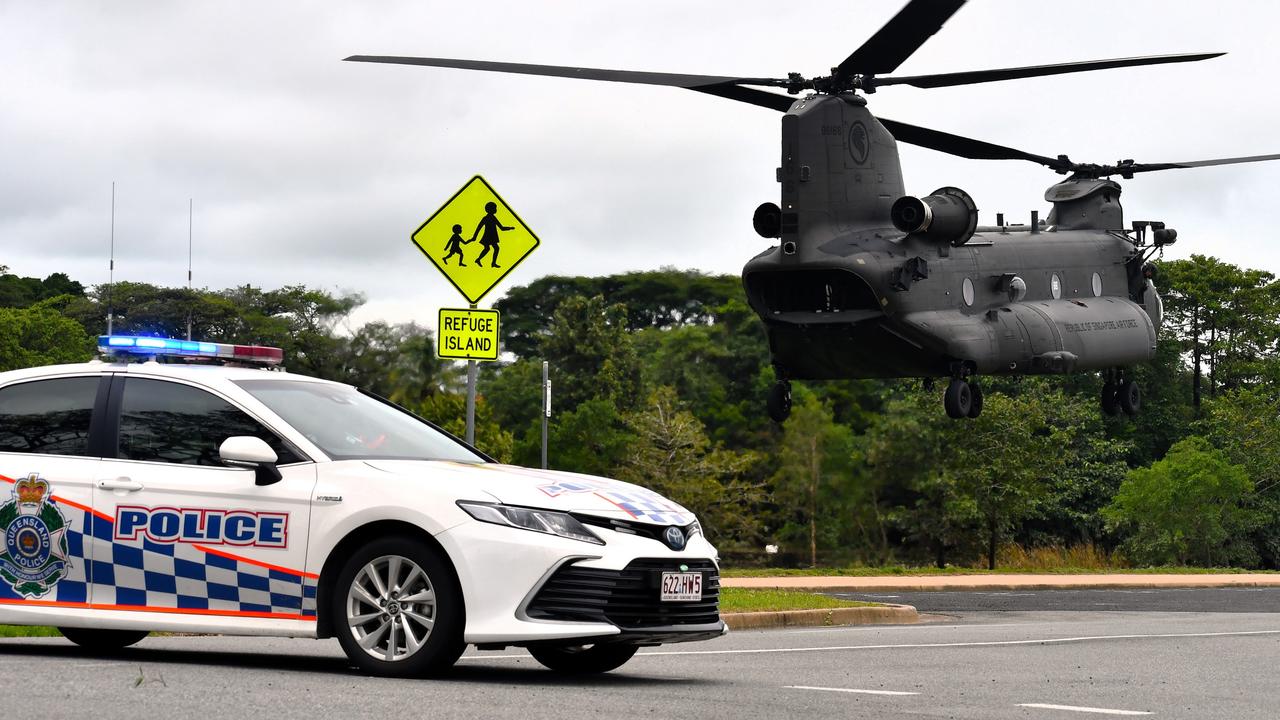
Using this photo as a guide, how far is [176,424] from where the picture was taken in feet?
31.7

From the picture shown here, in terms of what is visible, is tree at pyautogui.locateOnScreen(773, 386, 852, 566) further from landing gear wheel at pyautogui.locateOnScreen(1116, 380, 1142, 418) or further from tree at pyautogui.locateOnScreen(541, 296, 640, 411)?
landing gear wheel at pyautogui.locateOnScreen(1116, 380, 1142, 418)

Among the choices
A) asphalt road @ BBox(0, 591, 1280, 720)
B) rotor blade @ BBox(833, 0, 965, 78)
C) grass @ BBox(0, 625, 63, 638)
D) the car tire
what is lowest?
grass @ BBox(0, 625, 63, 638)

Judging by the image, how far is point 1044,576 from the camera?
30.4 m

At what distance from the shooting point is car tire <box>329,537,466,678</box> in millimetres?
8625

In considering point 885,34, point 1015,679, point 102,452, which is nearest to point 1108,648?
point 1015,679

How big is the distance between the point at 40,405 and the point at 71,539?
2.94ft

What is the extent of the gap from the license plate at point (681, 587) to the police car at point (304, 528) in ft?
0.03

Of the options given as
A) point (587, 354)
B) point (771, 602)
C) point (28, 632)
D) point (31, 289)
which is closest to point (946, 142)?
point (771, 602)

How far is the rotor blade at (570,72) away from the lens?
1884cm

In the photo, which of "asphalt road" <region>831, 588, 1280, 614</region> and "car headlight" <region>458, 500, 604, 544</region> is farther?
"asphalt road" <region>831, 588, 1280, 614</region>

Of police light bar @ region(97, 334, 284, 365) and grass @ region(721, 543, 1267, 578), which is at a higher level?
police light bar @ region(97, 334, 284, 365)

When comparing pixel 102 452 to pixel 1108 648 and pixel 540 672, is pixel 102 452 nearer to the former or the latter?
pixel 540 672

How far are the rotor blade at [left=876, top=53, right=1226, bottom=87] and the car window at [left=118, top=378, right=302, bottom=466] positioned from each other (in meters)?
13.6

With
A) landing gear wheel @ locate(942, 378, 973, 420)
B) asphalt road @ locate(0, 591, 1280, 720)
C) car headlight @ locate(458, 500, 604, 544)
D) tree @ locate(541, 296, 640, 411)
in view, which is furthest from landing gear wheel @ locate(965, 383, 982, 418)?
tree @ locate(541, 296, 640, 411)
